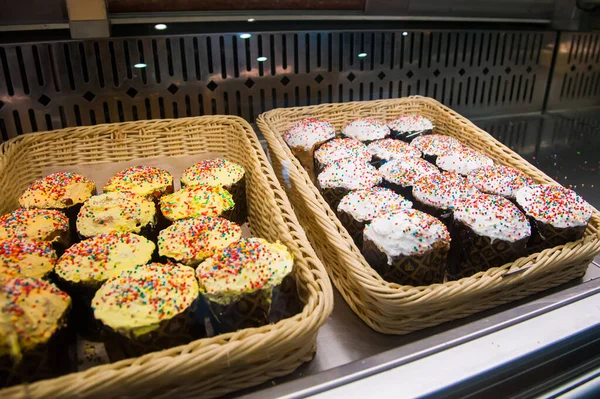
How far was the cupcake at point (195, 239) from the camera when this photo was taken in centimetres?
127

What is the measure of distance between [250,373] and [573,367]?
35.1 inches

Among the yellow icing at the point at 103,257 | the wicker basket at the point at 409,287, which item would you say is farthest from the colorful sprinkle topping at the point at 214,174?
the yellow icing at the point at 103,257

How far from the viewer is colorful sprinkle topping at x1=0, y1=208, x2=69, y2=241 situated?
4.39 ft

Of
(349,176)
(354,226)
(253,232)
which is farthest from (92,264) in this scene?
(349,176)

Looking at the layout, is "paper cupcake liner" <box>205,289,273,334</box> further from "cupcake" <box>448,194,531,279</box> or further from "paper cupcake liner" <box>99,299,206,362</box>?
"cupcake" <box>448,194,531,279</box>

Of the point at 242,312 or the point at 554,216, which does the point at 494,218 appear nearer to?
the point at 554,216

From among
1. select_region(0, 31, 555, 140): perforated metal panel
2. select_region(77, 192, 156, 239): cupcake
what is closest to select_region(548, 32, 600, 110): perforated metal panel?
select_region(0, 31, 555, 140): perforated metal panel

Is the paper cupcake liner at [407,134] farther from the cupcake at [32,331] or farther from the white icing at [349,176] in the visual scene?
the cupcake at [32,331]

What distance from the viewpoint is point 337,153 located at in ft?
6.07

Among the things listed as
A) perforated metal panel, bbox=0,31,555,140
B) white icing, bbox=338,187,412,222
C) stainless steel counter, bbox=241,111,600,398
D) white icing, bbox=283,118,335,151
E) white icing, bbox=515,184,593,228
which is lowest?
stainless steel counter, bbox=241,111,600,398

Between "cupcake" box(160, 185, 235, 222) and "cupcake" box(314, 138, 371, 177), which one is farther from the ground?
"cupcake" box(314, 138, 371, 177)

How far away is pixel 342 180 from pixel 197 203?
0.52 m

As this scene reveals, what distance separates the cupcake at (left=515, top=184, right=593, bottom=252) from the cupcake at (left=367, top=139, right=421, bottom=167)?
21.4 inches

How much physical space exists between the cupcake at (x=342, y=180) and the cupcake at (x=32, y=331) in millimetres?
908
